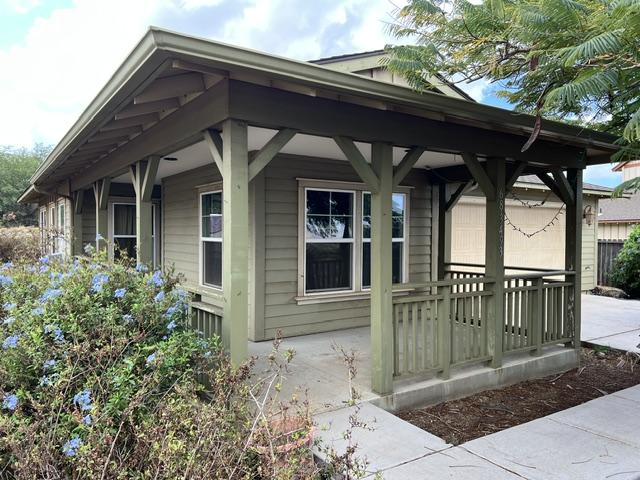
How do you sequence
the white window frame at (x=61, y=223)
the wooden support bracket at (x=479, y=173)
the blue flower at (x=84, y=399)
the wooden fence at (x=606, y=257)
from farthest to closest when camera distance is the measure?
1. the wooden fence at (x=606, y=257)
2. the white window frame at (x=61, y=223)
3. the wooden support bracket at (x=479, y=173)
4. the blue flower at (x=84, y=399)

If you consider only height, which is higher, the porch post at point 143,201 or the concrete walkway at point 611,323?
the porch post at point 143,201

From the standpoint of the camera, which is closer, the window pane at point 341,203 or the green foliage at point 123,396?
the green foliage at point 123,396

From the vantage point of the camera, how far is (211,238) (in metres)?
6.73

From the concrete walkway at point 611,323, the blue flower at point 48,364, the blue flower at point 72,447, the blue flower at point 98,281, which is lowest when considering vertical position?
the concrete walkway at point 611,323

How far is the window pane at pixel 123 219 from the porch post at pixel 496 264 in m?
7.06

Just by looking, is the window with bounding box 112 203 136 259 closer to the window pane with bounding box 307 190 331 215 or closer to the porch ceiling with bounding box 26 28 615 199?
the porch ceiling with bounding box 26 28 615 199

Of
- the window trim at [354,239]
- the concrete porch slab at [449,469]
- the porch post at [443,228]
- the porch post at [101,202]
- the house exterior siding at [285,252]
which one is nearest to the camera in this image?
the concrete porch slab at [449,469]

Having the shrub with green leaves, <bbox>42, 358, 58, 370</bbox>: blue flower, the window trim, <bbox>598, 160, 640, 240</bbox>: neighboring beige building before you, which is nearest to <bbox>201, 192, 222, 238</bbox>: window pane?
the window trim

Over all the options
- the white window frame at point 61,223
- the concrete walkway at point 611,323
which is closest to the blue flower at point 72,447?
the concrete walkway at point 611,323

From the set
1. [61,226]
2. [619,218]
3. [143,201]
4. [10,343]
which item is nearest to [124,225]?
[61,226]

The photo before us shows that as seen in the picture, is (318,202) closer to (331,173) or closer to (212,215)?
(331,173)

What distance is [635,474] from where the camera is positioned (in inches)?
113

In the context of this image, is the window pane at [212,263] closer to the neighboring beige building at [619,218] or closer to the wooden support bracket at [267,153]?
the wooden support bracket at [267,153]

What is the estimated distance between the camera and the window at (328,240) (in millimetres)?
6152
